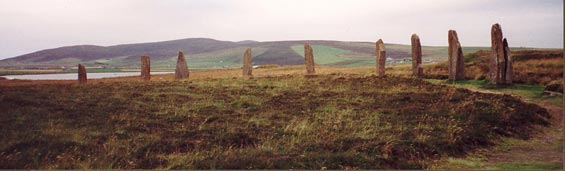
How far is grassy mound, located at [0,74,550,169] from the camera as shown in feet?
38.1

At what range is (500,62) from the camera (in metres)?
28.7

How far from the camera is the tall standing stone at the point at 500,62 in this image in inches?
1126

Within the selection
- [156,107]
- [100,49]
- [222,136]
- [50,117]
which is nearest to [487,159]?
[222,136]

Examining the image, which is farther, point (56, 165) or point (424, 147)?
point (424, 147)

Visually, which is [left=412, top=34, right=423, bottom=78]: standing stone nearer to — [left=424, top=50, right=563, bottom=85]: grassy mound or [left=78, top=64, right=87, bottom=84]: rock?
[left=424, top=50, right=563, bottom=85]: grassy mound

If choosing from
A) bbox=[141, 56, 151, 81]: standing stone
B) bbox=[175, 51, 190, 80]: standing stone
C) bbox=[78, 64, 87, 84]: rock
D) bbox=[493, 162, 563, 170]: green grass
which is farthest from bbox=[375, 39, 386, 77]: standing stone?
bbox=[493, 162, 563, 170]: green grass

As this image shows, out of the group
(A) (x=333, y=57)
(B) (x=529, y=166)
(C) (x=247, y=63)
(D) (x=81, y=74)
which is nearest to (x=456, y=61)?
(C) (x=247, y=63)

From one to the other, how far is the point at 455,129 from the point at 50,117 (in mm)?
13204

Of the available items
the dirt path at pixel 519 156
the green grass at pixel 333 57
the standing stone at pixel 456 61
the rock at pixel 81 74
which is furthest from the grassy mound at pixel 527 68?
the green grass at pixel 333 57

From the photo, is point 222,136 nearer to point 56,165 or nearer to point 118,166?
point 118,166

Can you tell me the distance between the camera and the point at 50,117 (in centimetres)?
1639

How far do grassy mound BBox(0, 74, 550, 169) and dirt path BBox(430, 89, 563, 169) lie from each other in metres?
0.47

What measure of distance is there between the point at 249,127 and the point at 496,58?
1934 centimetres

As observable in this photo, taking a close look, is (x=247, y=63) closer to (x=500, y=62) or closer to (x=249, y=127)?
(x=500, y=62)
